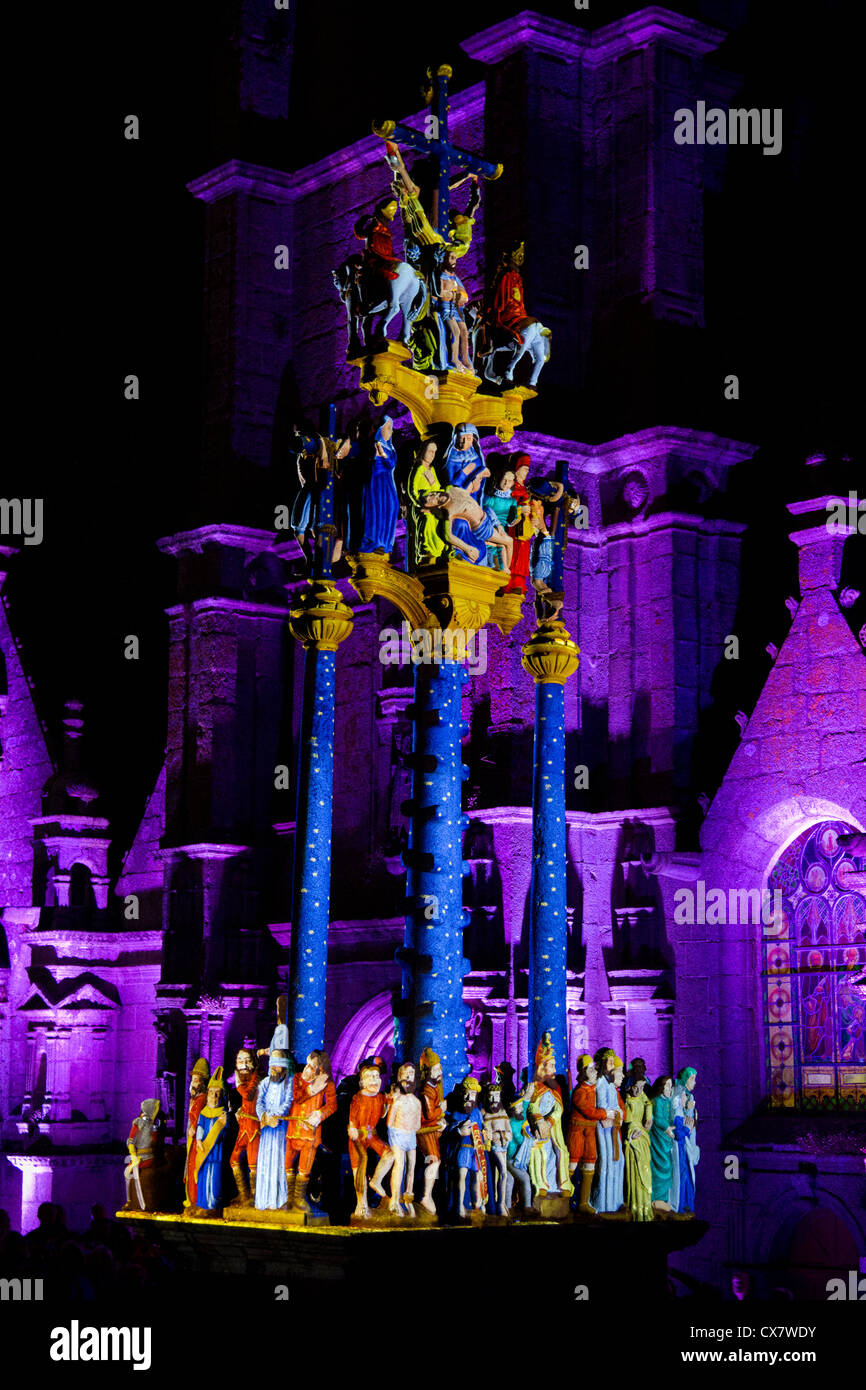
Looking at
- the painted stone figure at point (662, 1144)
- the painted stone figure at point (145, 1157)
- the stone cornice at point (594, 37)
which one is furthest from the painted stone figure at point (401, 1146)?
the stone cornice at point (594, 37)

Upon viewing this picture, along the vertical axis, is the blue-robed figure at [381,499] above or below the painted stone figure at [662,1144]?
above

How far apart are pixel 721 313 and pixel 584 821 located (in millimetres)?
6157

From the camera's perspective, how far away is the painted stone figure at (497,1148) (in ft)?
49.6

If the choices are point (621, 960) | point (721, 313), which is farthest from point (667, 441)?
point (621, 960)

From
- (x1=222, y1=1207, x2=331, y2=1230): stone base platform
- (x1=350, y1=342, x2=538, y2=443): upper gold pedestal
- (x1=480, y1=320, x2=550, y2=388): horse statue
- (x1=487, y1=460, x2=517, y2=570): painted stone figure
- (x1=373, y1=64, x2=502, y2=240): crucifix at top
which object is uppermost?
(x1=373, y1=64, x2=502, y2=240): crucifix at top

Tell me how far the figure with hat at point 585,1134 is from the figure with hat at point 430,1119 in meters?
1.36

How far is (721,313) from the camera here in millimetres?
23938

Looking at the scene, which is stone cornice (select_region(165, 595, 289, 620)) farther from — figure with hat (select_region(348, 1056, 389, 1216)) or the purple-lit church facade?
figure with hat (select_region(348, 1056, 389, 1216))

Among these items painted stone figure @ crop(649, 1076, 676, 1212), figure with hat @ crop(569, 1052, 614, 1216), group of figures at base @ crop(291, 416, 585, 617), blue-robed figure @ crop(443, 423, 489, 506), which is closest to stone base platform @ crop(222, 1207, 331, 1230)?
figure with hat @ crop(569, 1052, 614, 1216)

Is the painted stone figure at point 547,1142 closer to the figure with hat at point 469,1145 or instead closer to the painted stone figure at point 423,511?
the figure with hat at point 469,1145

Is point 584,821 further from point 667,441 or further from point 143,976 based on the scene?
point 143,976

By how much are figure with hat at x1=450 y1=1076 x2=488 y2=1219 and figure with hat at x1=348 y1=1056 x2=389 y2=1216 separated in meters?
0.56

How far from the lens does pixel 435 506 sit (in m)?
15.9

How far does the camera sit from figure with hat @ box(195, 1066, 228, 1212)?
49.8ft
